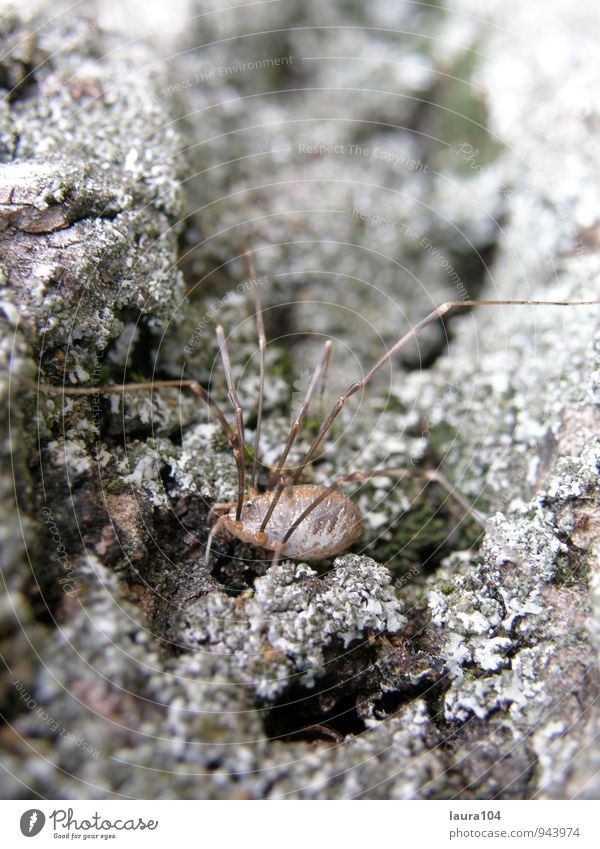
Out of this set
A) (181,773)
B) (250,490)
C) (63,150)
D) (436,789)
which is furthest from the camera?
(63,150)

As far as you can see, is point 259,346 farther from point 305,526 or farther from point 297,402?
point 305,526

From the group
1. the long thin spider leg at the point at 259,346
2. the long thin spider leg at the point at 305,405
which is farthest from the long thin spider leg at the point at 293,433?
the long thin spider leg at the point at 259,346

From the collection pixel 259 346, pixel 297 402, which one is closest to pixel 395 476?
pixel 297 402

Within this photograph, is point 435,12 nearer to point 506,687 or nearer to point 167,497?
point 167,497

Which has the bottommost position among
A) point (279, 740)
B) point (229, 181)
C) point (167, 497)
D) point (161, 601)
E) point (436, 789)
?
point (436, 789)

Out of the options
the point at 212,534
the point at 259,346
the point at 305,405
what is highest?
the point at 259,346

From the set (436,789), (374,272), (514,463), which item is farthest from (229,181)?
(436,789)
